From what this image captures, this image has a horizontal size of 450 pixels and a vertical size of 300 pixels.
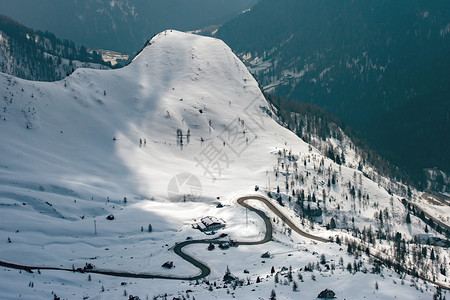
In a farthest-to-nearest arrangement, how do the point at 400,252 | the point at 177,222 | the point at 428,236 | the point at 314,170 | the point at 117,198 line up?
the point at 314,170
the point at 428,236
the point at 400,252
the point at 117,198
the point at 177,222

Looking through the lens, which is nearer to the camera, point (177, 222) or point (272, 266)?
point (272, 266)

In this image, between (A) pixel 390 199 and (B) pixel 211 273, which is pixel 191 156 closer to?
(A) pixel 390 199

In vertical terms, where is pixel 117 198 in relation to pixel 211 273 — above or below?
above

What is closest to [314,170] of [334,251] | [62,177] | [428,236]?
[428,236]

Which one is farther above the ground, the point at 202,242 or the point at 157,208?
the point at 157,208

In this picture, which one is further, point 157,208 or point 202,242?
point 157,208

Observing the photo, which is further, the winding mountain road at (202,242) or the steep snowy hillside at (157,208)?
the winding mountain road at (202,242)

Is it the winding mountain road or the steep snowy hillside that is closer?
the steep snowy hillside

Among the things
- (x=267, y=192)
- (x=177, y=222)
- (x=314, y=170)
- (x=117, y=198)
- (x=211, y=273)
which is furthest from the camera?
(x=314, y=170)
